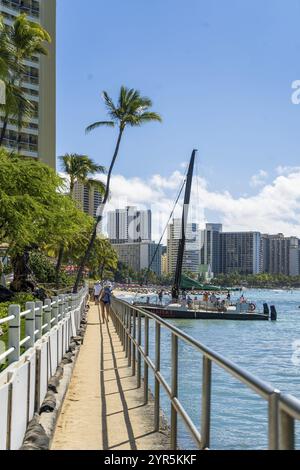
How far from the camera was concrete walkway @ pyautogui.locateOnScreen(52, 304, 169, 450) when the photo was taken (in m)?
7.30

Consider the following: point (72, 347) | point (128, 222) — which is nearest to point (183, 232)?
point (72, 347)

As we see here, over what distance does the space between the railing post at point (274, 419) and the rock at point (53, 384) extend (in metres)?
7.16

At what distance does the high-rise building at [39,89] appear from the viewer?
269 feet

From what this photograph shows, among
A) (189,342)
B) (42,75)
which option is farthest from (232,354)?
(42,75)

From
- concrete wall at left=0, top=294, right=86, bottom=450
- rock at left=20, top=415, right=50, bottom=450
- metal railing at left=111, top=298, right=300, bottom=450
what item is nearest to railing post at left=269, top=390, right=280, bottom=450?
metal railing at left=111, top=298, right=300, bottom=450

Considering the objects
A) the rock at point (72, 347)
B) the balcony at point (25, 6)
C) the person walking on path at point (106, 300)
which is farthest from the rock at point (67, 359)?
the balcony at point (25, 6)

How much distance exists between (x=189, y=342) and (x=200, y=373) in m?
0.64

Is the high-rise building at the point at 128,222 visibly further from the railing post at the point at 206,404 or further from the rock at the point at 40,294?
the railing post at the point at 206,404

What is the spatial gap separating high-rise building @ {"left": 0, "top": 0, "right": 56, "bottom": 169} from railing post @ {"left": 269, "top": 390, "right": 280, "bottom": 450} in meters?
79.4

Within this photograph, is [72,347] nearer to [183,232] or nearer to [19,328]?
[19,328]

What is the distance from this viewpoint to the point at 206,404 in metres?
4.67

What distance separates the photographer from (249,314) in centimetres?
6700
